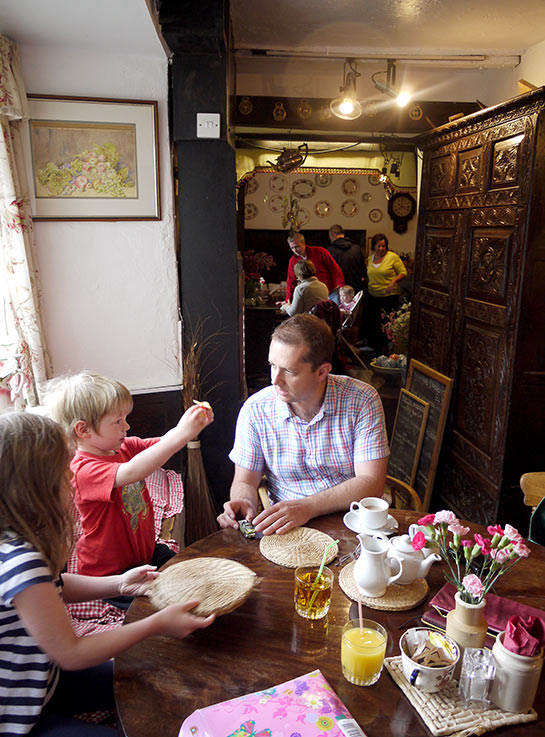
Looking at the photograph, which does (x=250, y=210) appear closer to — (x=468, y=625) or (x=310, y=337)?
(x=310, y=337)

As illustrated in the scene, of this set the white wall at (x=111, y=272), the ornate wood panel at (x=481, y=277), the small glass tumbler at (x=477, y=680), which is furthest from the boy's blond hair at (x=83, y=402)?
the ornate wood panel at (x=481, y=277)

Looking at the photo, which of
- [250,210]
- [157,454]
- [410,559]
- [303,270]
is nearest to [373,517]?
[410,559]

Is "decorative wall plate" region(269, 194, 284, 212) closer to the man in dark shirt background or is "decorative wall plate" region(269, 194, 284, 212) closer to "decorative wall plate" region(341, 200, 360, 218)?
"decorative wall plate" region(341, 200, 360, 218)

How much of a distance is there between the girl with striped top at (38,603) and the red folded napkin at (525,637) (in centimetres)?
60

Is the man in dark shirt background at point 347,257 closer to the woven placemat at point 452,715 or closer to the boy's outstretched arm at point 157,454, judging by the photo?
the boy's outstretched arm at point 157,454

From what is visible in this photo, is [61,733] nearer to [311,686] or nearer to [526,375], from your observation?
[311,686]

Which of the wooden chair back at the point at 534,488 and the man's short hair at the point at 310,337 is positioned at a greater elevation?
the man's short hair at the point at 310,337

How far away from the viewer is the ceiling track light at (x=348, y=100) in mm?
4371

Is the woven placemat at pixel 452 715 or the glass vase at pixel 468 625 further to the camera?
the glass vase at pixel 468 625

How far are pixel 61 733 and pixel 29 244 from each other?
2.23 metres

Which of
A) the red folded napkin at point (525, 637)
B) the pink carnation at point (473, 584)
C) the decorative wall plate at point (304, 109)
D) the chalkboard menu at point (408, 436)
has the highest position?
the decorative wall plate at point (304, 109)

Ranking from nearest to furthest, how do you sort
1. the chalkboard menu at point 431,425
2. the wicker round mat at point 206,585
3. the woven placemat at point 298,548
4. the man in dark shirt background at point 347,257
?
the wicker round mat at point 206,585, the woven placemat at point 298,548, the chalkboard menu at point 431,425, the man in dark shirt background at point 347,257

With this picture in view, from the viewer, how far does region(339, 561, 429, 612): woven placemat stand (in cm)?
130

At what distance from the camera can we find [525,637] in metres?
1.01
